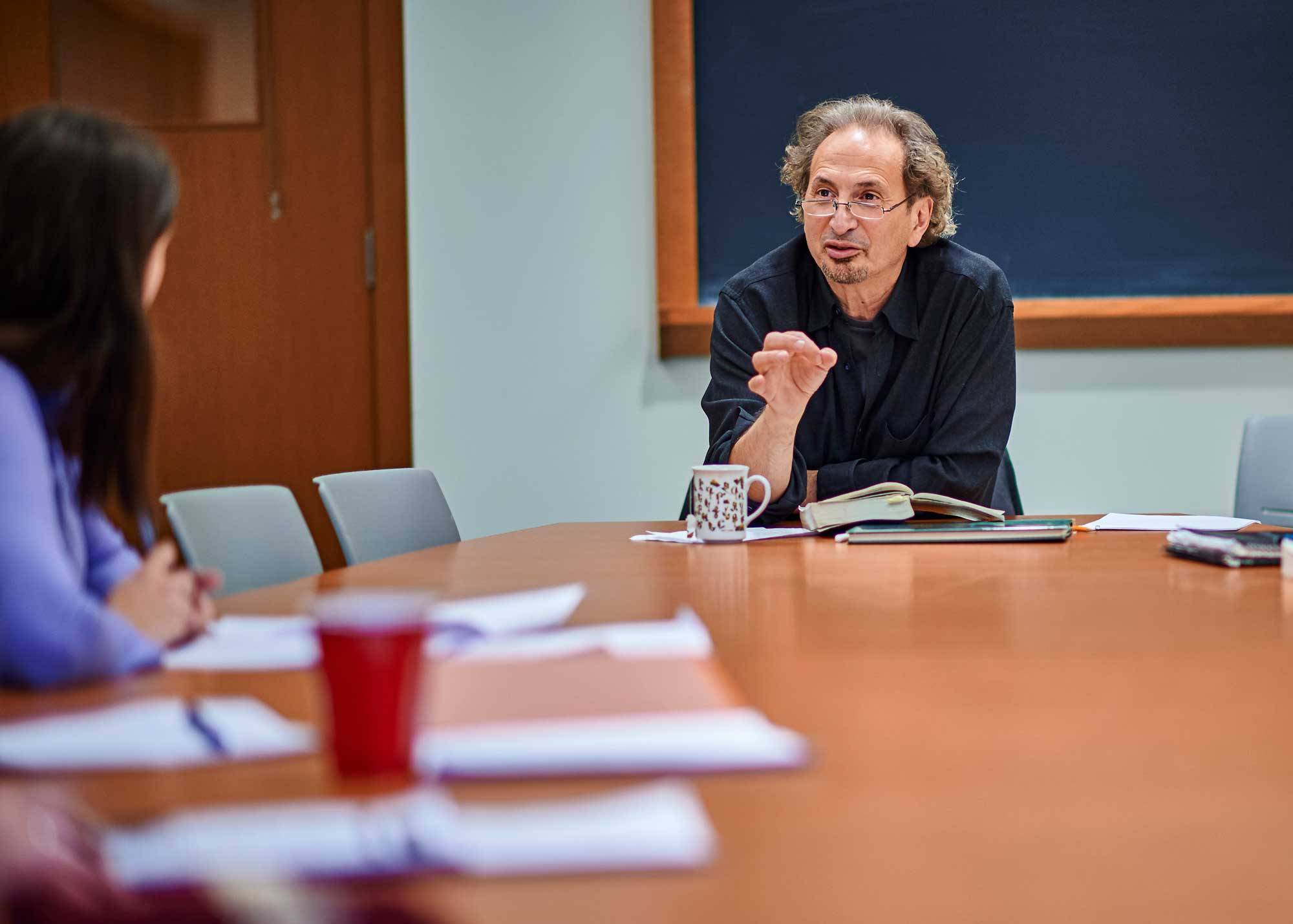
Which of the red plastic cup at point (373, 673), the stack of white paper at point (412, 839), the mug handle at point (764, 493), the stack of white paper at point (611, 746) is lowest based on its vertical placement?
the mug handle at point (764, 493)

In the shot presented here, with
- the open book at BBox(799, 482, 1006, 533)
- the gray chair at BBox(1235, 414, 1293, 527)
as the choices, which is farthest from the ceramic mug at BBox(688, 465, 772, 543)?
the gray chair at BBox(1235, 414, 1293, 527)

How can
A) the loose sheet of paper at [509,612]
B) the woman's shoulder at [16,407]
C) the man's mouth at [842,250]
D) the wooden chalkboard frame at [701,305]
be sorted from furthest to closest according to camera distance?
the wooden chalkboard frame at [701,305], the man's mouth at [842,250], the loose sheet of paper at [509,612], the woman's shoulder at [16,407]

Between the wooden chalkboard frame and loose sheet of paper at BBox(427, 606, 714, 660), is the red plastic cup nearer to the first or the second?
loose sheet of paper at BBox(427, 606, 714, 660)

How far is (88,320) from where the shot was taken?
88cm

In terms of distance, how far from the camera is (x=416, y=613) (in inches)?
20.1

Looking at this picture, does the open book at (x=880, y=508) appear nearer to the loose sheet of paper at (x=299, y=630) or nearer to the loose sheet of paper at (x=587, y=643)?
the loose sheet of paper at (x=299, y=630)

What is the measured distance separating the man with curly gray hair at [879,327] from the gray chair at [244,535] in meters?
0.78

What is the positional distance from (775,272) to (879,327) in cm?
25

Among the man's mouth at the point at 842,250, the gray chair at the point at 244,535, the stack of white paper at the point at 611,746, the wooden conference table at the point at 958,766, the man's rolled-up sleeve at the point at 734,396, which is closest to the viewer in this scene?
the wooden conference table at the point at 958,766

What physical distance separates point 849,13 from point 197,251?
2055 mm

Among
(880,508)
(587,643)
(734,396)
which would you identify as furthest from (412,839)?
(734,396)

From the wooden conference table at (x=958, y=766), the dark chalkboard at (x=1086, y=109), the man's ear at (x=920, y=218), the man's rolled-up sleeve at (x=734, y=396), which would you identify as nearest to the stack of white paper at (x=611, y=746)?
the wooden conference table at (x=958, y=766)

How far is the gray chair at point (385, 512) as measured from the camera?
186 centimetres

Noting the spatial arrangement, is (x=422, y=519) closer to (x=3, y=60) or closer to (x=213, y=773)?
(x=213, y=773)
